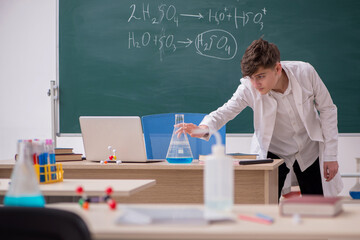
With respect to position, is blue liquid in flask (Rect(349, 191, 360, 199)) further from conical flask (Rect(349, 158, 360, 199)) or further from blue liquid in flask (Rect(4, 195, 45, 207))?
blue liquid in flask (Rect(4, 195, 45, 207))

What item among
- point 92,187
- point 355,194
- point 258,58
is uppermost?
point 258,58

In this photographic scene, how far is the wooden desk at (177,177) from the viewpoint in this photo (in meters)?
2.38

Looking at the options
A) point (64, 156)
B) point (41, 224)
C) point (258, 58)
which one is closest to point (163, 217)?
point (41, 224)

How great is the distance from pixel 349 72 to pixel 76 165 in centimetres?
261

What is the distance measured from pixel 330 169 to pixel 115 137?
1214 millimetres

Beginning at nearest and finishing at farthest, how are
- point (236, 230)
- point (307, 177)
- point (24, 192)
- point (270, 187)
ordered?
point (236, 230)
point (24, 192)
point (270, 187)
point (307, 177)

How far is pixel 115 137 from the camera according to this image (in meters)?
2.56

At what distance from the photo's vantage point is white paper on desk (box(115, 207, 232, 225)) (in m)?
1.06

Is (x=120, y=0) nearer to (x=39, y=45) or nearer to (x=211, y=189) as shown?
(x=39, y=45)

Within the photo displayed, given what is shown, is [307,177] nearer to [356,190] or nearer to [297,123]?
[297,123]

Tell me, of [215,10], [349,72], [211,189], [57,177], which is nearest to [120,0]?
[215,10]

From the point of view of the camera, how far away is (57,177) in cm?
197

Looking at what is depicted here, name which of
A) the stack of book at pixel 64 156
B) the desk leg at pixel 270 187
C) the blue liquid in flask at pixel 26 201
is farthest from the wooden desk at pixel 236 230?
the stack of book at pixel 64 156

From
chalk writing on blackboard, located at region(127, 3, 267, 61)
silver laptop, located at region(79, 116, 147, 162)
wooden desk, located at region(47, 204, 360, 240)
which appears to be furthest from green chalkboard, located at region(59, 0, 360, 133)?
wooden desk, located at region(47, 204, 360, 240)
